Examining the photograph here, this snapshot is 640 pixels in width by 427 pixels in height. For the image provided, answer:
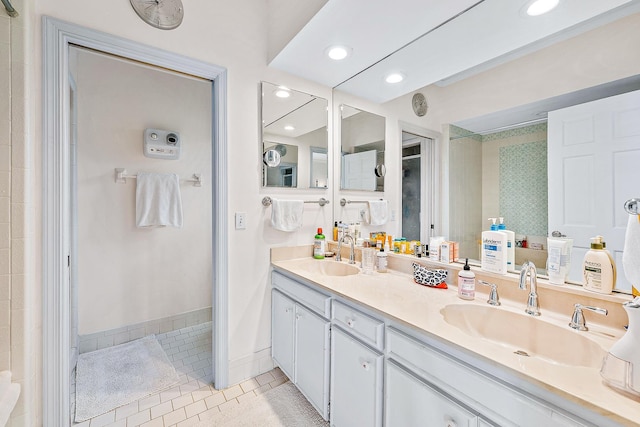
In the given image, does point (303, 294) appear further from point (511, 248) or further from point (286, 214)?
point (511, 248)

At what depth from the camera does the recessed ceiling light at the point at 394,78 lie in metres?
1.78

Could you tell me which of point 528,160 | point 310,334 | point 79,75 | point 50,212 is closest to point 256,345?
point 310,334

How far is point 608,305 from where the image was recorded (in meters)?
0.92

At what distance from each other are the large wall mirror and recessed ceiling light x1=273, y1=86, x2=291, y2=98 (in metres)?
1.19

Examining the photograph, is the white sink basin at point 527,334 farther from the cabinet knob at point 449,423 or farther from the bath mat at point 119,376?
the bath mat at point 119,376

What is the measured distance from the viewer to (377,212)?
196cm

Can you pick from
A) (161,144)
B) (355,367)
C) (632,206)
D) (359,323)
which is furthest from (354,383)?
(161,144)

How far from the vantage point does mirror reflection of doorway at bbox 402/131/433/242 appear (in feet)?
5.24

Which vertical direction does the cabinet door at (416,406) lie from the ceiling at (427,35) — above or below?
below

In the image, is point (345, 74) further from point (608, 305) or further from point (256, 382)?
point (256, 382)

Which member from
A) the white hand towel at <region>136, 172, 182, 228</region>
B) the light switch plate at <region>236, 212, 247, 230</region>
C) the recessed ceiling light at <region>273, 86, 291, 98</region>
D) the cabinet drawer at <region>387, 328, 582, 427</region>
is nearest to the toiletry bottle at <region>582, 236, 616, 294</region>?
the cabinet drawer at <region>387, 328, 582, 427</region>

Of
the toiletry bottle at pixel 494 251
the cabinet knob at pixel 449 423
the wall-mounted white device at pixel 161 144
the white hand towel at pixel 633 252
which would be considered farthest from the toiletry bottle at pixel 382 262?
the wall-mounted white device at pixel 161 144

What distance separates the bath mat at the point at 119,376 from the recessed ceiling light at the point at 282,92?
2.14 meters

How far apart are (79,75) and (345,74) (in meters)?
2.12
